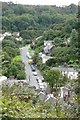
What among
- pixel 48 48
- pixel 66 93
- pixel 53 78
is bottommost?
pixel 53 78

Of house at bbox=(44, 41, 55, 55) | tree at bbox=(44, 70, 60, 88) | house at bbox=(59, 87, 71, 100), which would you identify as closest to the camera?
house at bbox=(59, 87, 71, 100)

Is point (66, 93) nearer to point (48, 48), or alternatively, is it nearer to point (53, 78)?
point (53, 78)

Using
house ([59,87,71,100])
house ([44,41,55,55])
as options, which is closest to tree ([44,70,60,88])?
house ([59,87,71,100])

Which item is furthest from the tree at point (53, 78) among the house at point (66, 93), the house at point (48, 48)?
the house at point (48, 48)

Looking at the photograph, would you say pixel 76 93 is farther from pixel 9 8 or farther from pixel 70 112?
pixel 9 8

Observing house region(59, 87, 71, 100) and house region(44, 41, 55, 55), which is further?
house region(44, 41, 55, 55)

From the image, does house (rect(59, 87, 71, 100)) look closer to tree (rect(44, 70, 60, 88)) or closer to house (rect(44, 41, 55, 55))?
tree (rect(44, 70, 60, 88))

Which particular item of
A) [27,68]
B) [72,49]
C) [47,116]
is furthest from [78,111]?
[27,68]

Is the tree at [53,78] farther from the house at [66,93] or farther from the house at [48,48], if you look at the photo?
the house at [48,48]

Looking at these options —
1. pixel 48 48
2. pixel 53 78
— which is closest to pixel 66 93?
pixel 53 78

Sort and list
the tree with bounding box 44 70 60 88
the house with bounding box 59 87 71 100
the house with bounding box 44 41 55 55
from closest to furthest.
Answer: the house with bounding box 59 87 71 100 → the tree with bounding box 44 70 60 88 → the house with bounding box 44 41 55 55

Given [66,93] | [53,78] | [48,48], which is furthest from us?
[48,48]
